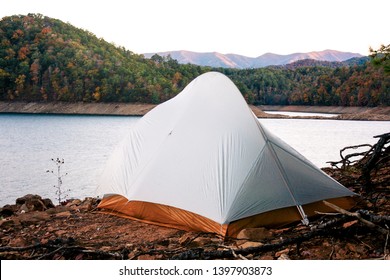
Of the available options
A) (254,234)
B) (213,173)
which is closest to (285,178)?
(213,173)

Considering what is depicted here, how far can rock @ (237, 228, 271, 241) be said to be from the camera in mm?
6039

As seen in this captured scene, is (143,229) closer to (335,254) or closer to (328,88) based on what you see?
(335,254)

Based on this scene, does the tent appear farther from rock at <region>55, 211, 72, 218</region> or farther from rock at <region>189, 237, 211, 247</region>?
rock at <region>55, 211, 72, 218</region>

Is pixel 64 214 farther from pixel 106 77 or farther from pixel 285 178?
pixel 106 77

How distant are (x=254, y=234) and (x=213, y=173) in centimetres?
125

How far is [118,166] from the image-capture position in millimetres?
8305

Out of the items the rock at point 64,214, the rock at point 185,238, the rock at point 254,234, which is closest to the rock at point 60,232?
the rock at point 64,214

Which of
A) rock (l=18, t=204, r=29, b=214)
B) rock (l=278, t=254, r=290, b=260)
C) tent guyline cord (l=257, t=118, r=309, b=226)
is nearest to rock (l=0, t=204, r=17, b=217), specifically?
rock (l=18, t=204, r=29, b=214)

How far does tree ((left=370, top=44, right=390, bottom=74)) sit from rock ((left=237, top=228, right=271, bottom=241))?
3204 mm

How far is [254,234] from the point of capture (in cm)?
611

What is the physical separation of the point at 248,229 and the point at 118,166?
3.05 metres

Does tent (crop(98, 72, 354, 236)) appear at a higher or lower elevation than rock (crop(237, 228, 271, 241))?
higher

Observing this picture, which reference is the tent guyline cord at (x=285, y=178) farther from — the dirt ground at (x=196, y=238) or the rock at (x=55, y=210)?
the rock at (x=55, y=210)
